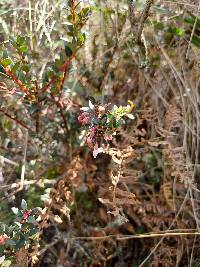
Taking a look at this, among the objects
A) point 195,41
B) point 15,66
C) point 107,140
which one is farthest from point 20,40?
point 195,41

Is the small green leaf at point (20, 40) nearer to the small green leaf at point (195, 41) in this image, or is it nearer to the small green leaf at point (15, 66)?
the small green leaf at point (15, 66)

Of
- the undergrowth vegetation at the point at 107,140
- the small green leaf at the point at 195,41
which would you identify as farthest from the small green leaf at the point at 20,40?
the small green leaf at the point at 195,41

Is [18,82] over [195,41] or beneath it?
beneath

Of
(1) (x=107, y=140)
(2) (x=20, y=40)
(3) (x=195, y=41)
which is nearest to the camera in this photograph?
(2) (x=20, y=40)

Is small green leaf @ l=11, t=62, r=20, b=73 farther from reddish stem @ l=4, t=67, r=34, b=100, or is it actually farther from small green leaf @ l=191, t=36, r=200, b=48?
small green leaf @ l=191, t=36, r=200, b=48

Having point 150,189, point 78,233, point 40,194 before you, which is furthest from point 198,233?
point 40,194

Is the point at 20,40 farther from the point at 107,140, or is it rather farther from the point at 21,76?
the point at 107,140

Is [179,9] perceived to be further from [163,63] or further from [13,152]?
[13,152]

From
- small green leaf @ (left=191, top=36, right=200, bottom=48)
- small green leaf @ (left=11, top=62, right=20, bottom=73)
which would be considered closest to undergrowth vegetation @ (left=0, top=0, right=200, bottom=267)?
small green leaf @ (left=191, top=36, right=200, bottom=48)
